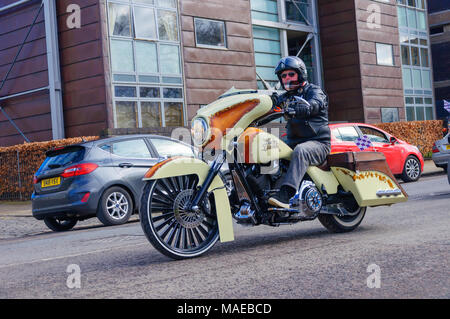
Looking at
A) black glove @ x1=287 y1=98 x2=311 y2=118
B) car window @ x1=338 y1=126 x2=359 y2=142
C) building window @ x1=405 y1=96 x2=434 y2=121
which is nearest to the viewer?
black glove @ x1=287 y1=98 x2=311 y2=118

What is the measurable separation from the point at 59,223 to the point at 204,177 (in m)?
6.35

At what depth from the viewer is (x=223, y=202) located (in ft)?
18.0

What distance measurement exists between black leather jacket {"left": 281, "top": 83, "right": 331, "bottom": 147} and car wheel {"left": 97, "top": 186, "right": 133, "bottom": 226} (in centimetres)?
495

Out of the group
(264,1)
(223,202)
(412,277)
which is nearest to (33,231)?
(223,202)

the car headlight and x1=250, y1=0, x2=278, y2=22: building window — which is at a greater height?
x1=250, y1=0, x2=278, y2=22: building window

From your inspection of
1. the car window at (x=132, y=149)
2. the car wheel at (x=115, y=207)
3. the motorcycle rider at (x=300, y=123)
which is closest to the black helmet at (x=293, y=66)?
the motorcycle rider at (x=300, y=123)

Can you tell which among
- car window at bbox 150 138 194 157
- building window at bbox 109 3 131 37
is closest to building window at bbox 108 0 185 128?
building window at bbox 109 3 131 37

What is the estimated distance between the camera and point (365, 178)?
661cm

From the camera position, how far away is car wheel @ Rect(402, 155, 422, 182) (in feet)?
52.7

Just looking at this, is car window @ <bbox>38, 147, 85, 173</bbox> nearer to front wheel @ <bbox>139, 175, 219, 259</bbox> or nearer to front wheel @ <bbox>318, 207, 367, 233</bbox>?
front wheel @ <bbox>318, 207, 367, 233</bbox>

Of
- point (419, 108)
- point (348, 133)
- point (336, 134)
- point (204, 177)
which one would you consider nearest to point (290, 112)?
point (204, 177)

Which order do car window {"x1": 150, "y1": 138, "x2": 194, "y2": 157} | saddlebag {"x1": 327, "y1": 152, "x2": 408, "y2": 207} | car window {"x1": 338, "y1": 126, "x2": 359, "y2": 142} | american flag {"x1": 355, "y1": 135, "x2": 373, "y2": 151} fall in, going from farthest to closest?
1. car window {"x1": 338, "y1": 126, "x2": 359, "y2": 142}
2. american flag {"x1": 355, "y1": 135, "x2": 373, "y2": 151}
3. car window {"x1": 150, "y1": 138, "x2": 194, "y2": 157}
4. saddlebag {"x1": 327, "y1": 152, "x2": 408, "y2": 207}

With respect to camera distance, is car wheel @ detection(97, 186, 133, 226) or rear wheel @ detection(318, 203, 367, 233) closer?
rear wheel @ detection(318, 203, 367, 233)

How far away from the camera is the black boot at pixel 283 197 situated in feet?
18.6
